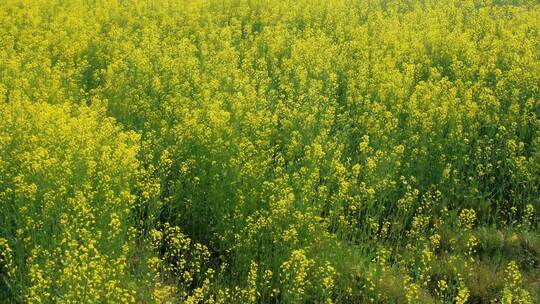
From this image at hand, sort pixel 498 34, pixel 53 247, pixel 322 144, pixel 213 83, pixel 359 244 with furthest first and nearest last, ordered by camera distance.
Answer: pixel 498 34 → pixel 213 83 → pixel 322 144 → pixel 359 244 → pixel 53 247

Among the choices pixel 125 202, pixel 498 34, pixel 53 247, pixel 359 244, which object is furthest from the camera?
pixel 498 34

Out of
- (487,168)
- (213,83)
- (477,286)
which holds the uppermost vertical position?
(213,83)

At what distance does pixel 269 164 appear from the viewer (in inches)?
270

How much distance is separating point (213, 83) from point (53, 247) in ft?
11.9

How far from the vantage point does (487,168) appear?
23.4ft

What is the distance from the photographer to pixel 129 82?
851 centimetres

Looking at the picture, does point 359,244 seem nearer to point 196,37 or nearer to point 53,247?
point 53,247

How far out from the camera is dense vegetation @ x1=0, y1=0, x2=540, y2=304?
5.32 metres

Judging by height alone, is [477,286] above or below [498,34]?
below

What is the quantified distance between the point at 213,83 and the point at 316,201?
263 cm

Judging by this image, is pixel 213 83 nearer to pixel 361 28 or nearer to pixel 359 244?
pixel 359 244

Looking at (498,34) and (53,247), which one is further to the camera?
(498,34)

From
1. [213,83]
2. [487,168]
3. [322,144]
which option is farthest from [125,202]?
[487,168]

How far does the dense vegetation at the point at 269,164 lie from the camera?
532cm
